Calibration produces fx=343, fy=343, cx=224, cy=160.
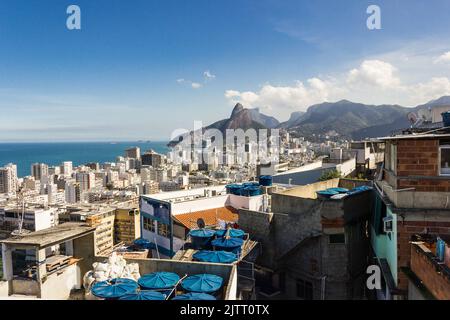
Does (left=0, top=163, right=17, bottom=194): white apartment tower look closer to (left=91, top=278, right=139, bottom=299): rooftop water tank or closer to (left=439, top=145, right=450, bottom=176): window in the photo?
(left=91, top=278, right=139, bottom=299): rooftop water tank

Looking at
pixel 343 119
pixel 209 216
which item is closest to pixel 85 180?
pixel 209 216

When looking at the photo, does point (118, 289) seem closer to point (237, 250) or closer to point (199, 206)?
point (237, 250)

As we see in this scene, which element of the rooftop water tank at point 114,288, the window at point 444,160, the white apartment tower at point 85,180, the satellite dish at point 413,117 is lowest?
the white apartment tower at point 85,180

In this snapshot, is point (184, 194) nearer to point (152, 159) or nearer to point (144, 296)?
point (144, 296)

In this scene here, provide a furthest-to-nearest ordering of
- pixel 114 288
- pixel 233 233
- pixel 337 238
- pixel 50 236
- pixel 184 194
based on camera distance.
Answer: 1. pixel 184 194
2. pixel 233 233
3. pixel 337 238
4. pixel 50 236
5. pixel 114 288

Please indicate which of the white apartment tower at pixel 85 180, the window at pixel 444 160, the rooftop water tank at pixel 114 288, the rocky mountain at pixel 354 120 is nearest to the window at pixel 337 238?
the window at pixel 444 160

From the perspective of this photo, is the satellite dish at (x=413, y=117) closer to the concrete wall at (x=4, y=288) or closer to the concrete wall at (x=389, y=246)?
the concrete wall at (x=389, y=246)

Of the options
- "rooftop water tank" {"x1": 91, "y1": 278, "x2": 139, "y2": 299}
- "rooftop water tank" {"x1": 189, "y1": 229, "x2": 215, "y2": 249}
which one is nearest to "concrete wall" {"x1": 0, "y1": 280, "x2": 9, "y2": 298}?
"rooftop water tank" {"x1": 91, "y1": 278, "x2": 139, "y2": 299}
